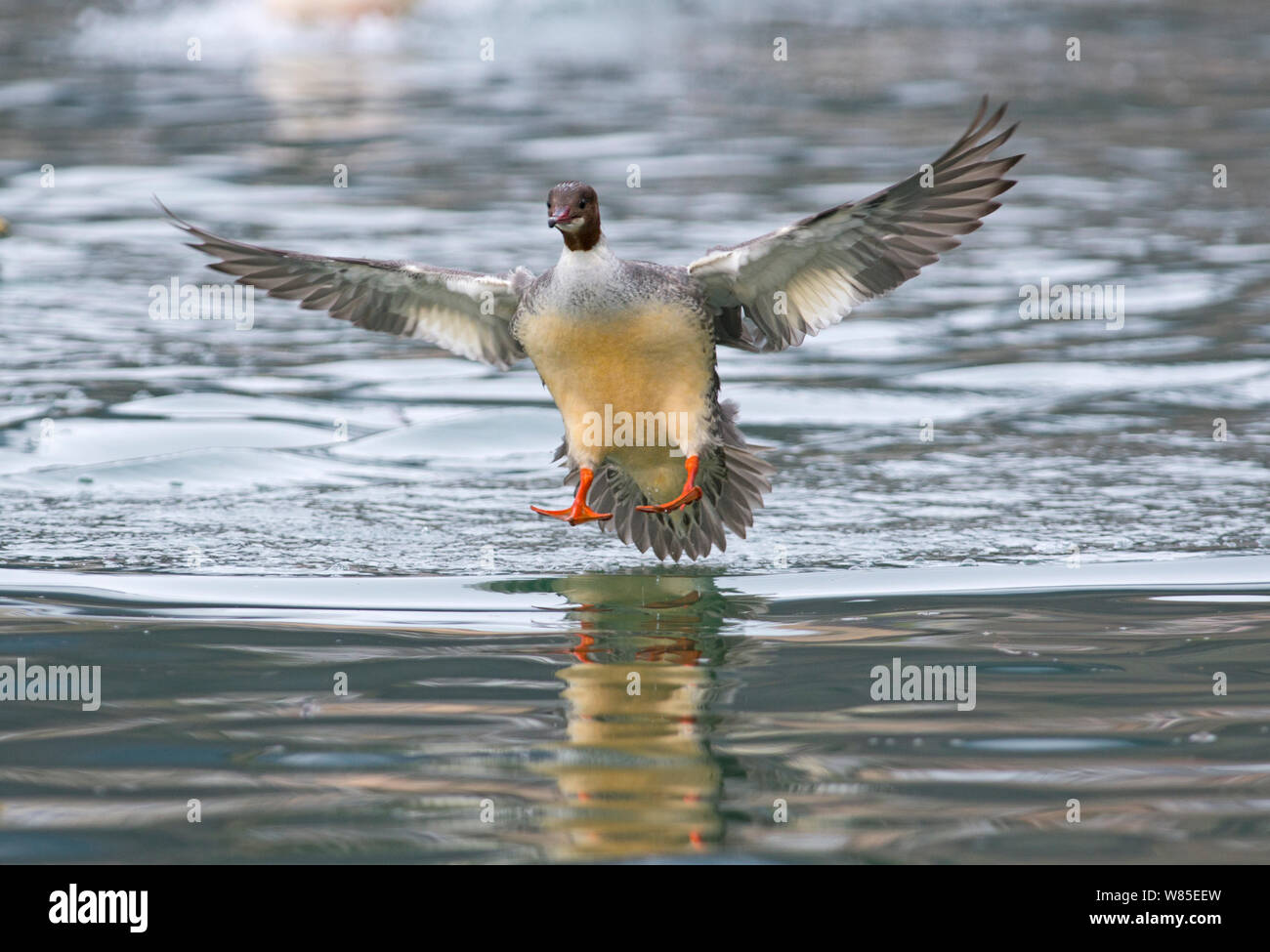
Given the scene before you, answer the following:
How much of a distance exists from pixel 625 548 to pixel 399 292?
1.41 metres

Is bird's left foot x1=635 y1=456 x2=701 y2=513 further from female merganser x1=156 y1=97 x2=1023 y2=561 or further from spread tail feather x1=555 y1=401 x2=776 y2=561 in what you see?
spread tail feather x1=555 y1=401 x2=776 y2=561

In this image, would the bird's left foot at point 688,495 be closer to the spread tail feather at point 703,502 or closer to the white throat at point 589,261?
the spread tail feather at point 703,502

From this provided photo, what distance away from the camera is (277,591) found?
23.0ft

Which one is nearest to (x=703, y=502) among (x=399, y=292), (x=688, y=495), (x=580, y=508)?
(x=688, y=495)

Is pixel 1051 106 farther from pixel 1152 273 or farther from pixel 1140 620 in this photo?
pixel 1140 620

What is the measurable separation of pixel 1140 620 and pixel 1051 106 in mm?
14181

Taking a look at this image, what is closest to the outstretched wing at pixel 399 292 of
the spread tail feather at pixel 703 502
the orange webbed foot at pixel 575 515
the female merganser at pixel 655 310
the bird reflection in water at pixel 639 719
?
the female merganser at pixel 655 310

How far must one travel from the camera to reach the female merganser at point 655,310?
22.4 ft

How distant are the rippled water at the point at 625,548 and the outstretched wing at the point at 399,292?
81 centimetres

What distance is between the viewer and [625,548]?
806 centimetres

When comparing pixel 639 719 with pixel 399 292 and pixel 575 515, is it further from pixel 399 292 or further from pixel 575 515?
pixel 399 292

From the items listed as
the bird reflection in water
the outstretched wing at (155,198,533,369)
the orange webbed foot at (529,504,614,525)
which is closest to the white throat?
the outstretched wing at (155,198,533,369)

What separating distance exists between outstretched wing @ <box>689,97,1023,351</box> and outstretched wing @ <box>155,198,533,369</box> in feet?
2.76
